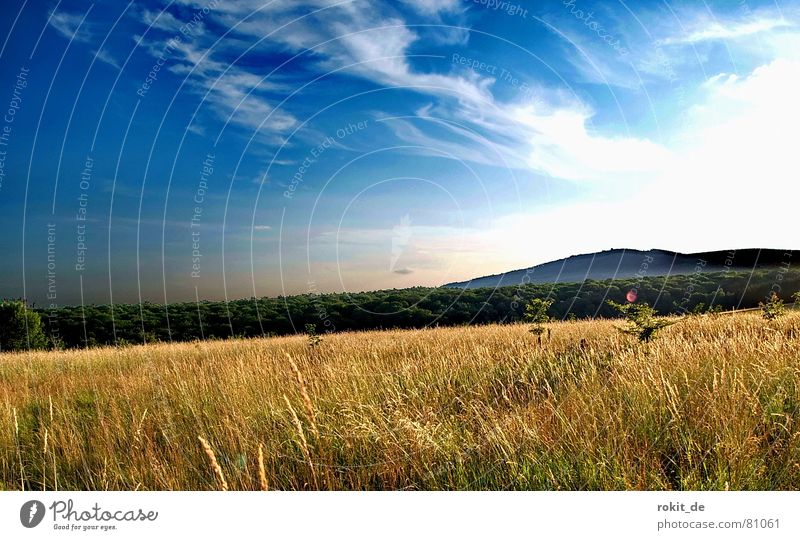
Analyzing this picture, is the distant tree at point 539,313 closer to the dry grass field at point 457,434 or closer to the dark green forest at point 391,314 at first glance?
the dry grass field at point 457,434

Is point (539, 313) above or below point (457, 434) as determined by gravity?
above

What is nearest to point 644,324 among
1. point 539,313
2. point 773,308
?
point 539,313

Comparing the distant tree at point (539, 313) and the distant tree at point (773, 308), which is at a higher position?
the distant tree at point (539, 313)

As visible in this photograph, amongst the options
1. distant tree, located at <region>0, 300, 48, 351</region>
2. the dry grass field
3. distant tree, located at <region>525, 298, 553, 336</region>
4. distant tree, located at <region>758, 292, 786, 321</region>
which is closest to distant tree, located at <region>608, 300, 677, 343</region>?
the dry grass field

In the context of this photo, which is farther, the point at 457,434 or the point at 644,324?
the point at 644,324

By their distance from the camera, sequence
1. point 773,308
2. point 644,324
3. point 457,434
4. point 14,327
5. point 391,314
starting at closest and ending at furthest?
point 457,434
point 644,324
point 773,308
point 391,314
point 14,327

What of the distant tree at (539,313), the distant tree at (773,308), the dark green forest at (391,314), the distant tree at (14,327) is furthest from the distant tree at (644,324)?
the distant tree at (14,327)

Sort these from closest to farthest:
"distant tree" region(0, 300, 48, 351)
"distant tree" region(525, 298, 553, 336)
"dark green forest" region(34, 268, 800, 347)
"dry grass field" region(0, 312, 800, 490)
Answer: "dry grass field" region(0, 312, 800, 490) < "distant tree" region(525, 298, 553, 336) < "dark green forest" region(34, 268, 800, 347) < "distant tree" region(0, 300, 48, 351)

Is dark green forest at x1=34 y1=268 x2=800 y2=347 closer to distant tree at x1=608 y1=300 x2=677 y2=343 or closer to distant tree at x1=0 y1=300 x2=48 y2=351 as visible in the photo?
distant tree at x1=0 y1=300 x2=48 y2=351

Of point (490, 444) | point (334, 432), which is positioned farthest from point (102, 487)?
point (490, 444)

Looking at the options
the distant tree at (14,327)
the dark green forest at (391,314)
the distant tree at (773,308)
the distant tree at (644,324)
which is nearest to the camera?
the distant tree at (644,324)

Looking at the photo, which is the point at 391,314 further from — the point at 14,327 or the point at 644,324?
the point at 14,327

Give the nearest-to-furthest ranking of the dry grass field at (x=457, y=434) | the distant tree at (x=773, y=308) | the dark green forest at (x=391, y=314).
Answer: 1. the dry grass field at (x=457, y=434)
2. the distant tree at (x=773, y=308)
3. the dark green forest at (x=391, y=314)
